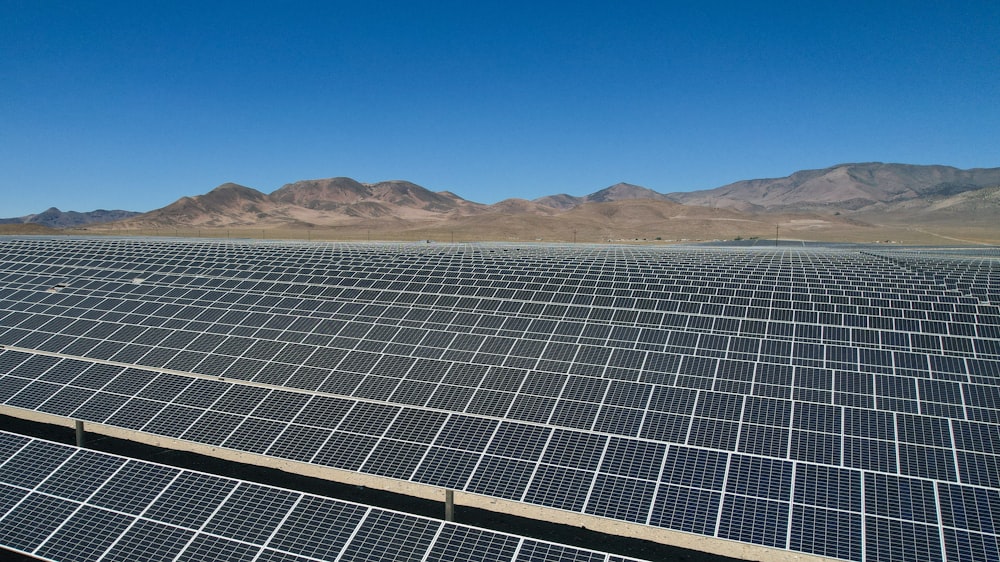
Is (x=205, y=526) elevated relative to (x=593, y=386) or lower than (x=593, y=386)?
lower

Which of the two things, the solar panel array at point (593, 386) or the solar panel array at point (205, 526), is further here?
the solar panel array at point (593, 386)

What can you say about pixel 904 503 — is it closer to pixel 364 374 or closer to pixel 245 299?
pixel 364 374

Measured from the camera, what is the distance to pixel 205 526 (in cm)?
1453

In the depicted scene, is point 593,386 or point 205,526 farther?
point 593,386

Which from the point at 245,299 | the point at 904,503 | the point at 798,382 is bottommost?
the point at 904,503

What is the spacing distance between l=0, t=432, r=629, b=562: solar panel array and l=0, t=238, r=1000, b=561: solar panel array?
2.50m

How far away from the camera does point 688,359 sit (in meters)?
23.0

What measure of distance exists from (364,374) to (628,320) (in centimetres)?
1172

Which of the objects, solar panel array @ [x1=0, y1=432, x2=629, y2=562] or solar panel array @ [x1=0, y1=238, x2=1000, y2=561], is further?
solar panel array @ [x1=0, y1=238, x2=1000, y2=561]

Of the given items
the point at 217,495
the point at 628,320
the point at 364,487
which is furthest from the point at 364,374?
the point at 628,320

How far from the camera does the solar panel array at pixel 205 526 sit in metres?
13.6

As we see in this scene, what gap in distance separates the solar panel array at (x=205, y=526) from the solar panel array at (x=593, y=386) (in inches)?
98.5

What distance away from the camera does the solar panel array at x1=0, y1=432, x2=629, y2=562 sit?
13.6m

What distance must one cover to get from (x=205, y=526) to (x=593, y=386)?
12588 mm
